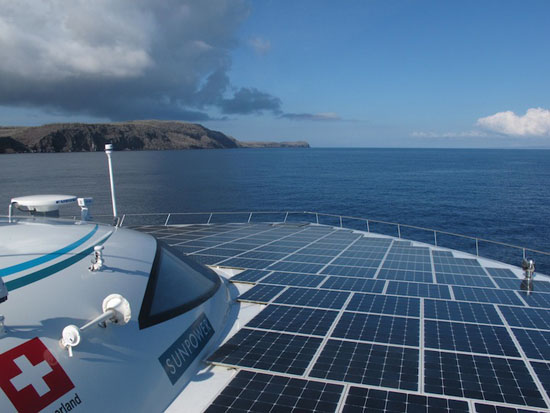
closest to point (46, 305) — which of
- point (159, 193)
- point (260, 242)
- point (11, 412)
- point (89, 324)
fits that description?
point (89, 324)

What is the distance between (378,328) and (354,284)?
3377 mm

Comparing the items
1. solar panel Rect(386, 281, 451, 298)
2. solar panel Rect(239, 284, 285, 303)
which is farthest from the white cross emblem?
solar panel Rect(386, 281, 451, 298)

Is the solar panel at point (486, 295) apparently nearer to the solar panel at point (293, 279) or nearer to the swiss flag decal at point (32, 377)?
the solar panel at point (293, 279)

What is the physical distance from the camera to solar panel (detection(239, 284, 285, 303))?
10.5 metres

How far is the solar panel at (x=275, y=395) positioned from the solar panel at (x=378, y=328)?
2.06 m

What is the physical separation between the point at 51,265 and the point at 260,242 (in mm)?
12958

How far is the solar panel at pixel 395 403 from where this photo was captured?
567 centimetres

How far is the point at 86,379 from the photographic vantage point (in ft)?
16.0

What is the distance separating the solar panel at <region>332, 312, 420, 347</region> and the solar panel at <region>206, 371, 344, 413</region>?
2.06 meters

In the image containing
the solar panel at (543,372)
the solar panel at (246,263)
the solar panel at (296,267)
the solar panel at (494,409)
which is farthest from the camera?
the solar panel at (246,263)

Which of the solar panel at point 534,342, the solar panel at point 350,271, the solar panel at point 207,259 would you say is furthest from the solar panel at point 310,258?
the solar panel at point 534,342

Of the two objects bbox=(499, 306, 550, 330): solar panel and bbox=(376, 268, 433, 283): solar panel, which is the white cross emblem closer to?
bbox=(499, 306, 550, 330): solar panel

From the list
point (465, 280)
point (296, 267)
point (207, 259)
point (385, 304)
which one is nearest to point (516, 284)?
point (465, 280)

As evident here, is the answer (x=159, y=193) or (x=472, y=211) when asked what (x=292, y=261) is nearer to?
(x=472, y=211)
